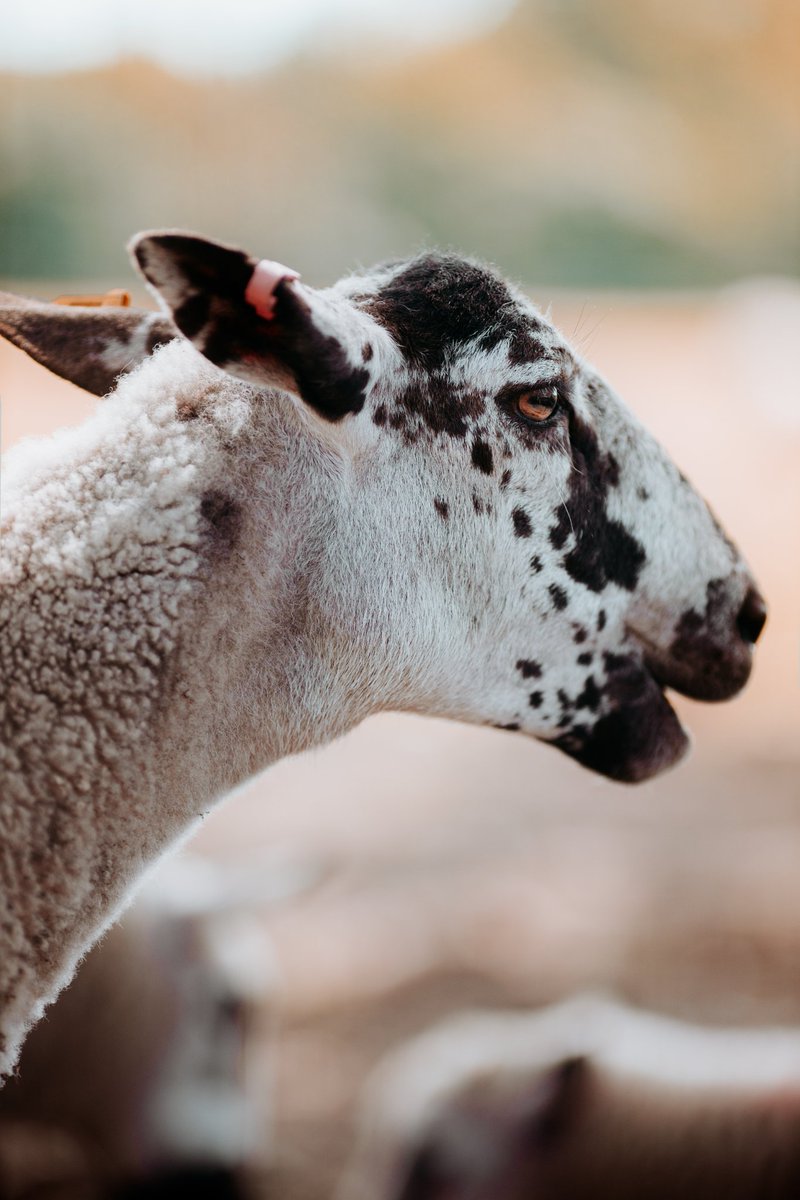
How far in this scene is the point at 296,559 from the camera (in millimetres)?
2184

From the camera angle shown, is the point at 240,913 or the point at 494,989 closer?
the point at 240,913

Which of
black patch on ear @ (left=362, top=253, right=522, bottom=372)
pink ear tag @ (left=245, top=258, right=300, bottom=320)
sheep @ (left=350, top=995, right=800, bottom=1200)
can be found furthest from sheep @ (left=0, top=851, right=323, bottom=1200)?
pink ear tag @ (left=245, top=258, right=300, bottom=320)

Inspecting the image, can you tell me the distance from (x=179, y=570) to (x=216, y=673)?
20 centimetres

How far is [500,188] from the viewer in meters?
21.6

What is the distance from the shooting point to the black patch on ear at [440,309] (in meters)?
2.33

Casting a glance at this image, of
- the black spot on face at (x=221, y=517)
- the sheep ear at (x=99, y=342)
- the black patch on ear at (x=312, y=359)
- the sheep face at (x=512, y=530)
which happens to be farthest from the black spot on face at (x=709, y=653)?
the sheep ear at (x=99, y=342)

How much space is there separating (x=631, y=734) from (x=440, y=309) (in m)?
1.14

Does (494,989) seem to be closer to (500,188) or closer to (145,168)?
(145,168)

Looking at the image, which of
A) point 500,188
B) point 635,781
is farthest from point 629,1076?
point 500,188

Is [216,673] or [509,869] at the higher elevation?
[509,869]

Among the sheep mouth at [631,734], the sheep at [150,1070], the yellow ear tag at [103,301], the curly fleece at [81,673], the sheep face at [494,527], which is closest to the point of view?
the curly fleece at [81,673]

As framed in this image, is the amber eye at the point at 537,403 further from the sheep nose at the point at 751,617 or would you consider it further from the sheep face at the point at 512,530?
the sheep nose at the point at 751,617

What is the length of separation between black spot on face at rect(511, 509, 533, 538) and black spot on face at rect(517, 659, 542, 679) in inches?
12.0

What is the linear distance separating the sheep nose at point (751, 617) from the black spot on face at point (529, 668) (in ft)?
1.94
